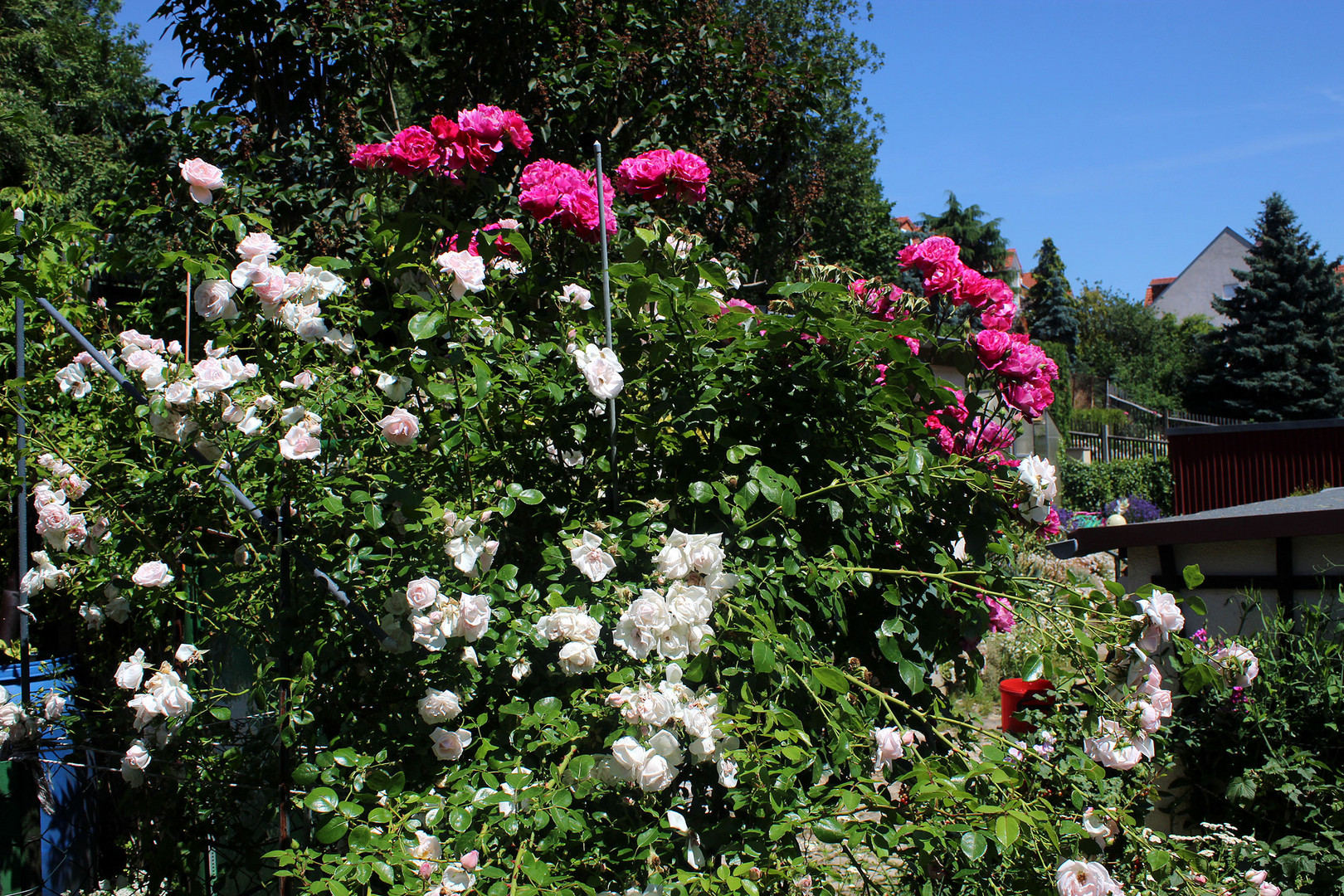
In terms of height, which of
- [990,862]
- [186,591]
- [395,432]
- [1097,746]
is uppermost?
[395,432]

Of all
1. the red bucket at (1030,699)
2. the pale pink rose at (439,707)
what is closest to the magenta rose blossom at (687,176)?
the pale pink rose at (439,707)

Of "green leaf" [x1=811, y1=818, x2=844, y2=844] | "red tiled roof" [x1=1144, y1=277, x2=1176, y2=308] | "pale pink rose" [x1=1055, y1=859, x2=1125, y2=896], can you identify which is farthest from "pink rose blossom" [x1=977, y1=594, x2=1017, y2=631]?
"red tiled roof" [x1=1144, y1=277, x2=1176, y2=308]

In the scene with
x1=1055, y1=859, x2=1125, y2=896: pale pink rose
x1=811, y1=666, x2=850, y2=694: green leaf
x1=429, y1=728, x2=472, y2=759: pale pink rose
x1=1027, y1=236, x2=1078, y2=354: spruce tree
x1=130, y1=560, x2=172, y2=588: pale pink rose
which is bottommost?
x1=1055, y1=859, x2=1125, y2=896: pale pink rose

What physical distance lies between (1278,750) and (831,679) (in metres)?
3.09

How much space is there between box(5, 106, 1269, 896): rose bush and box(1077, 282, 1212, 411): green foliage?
109ft

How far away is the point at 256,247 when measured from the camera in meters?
1.58

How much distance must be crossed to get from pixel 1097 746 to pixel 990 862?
1.42ft

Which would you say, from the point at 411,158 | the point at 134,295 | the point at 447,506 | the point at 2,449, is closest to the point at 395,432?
the point at 447,506

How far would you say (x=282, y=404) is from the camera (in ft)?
5.50

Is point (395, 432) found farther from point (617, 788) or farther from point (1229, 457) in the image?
point (1229, 457)

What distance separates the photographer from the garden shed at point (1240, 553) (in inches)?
173

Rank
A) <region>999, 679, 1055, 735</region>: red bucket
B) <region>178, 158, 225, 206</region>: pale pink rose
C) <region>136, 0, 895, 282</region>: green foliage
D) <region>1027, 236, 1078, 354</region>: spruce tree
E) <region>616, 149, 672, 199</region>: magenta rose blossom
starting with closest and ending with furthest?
1. <region>178, 158, 225, 206</region>: pale pink rose
2. <region>616, 149, 672, 199</region>: magenta rose blossom
3. <region>999, 679, 1055, 735</region>: red bucket
4. <region>136, 0, 895, 282</region>: green foliage
5. <region>1027, 236, 1078, 354</region>: spruce tree

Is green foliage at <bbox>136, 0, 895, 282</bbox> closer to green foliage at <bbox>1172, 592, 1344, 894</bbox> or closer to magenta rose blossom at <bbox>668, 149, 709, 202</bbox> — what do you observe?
magenta rose blossom at <bbox>668, 149, 709, 202</bbox>

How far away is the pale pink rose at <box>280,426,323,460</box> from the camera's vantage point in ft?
4.90
